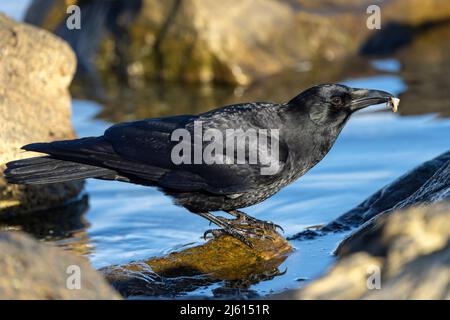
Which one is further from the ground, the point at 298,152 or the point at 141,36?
the point at 141,36

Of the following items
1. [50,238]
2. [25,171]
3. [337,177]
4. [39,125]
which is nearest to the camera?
[25,171]

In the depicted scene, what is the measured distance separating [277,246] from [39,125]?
2819 millimetres

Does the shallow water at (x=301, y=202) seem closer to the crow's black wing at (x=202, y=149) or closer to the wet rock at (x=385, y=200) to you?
the wet rock at (x=385, y=200)

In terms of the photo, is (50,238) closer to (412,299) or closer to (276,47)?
(412,299)

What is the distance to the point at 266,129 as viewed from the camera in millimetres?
6133

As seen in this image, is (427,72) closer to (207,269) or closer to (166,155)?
(166,155)

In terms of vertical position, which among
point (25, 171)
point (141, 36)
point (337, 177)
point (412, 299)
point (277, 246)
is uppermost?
point (141, 36)

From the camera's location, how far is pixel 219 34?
12125mm

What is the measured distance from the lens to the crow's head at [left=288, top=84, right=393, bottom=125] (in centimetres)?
611

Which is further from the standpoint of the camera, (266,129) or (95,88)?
(95,88)

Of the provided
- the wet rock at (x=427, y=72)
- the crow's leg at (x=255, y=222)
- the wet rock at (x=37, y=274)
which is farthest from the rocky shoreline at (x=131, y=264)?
the wet rock at (x=427, y=72)

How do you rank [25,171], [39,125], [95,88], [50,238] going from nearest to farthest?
[25,171] → [50,238] → [39,125] → [95,88]

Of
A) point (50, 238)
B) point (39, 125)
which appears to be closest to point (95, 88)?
point (39, 125)

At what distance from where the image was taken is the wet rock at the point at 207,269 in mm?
5426
